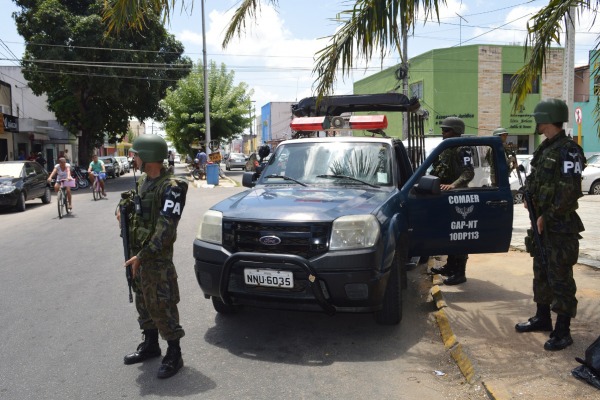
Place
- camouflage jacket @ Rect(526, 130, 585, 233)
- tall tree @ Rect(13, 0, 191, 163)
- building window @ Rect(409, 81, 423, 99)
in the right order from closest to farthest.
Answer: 1. camouflage jacket @ Rect(526, 130, 585, 233)
2. tall tree @ Rect(13, 0, 191, 163)
3. building window @ Rect(409, 81, 423, 99)

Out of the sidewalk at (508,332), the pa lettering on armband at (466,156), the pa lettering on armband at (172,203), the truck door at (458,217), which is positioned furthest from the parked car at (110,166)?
the pa lettering on armband at (172,203)

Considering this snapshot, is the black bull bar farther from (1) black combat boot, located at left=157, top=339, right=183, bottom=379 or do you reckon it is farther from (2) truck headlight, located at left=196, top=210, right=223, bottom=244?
(1) black combat boot, located at left=157, top=339, right=183, bottom=379

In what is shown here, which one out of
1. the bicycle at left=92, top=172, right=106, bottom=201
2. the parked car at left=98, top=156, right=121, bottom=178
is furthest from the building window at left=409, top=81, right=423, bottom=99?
the parked car at left=98, top=156, right=121, bottom=178

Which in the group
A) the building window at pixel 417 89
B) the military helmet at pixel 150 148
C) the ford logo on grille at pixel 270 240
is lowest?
the ford logo on grille at pixel 270 240

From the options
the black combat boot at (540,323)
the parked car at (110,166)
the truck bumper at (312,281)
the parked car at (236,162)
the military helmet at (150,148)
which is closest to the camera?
the military helmet at (150,148)

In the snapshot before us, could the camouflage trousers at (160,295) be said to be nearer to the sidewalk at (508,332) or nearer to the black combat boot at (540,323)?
the sidewalk at (508,332)

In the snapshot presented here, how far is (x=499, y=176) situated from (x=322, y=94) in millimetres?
2046

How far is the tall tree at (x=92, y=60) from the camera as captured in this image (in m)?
26.4

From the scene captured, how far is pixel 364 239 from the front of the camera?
4.28 metres

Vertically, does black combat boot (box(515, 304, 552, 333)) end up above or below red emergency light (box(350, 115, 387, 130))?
below

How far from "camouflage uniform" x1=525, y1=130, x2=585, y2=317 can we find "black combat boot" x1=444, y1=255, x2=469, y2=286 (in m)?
2.08

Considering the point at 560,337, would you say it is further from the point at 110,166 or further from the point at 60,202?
the point at 110,166

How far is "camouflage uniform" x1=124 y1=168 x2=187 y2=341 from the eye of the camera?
152 inches

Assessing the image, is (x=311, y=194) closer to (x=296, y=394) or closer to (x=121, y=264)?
Result: (x=296, y=394)
